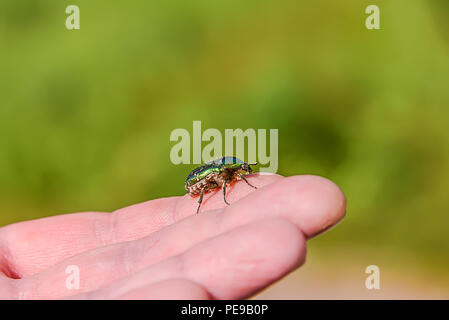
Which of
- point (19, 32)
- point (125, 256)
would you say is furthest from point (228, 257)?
point (19, 32)

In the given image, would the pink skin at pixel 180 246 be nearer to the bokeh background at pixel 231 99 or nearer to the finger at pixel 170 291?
the finger at pixel 170 291

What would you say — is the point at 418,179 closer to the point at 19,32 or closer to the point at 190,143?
the point at 190,143

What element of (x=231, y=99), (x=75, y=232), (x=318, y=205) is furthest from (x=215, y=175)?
(x=231, y=99)

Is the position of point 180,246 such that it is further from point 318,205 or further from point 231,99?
point 231,99

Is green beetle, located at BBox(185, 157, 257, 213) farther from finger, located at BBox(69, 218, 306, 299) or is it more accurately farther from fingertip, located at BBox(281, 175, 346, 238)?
finger, located at BBox(69, 218, 306, 299)

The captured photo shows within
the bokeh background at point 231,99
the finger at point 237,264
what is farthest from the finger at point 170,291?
the bokeh background at point 231,99

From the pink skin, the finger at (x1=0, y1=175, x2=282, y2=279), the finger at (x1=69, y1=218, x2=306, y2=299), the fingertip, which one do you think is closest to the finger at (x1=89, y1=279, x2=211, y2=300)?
the pink skin
